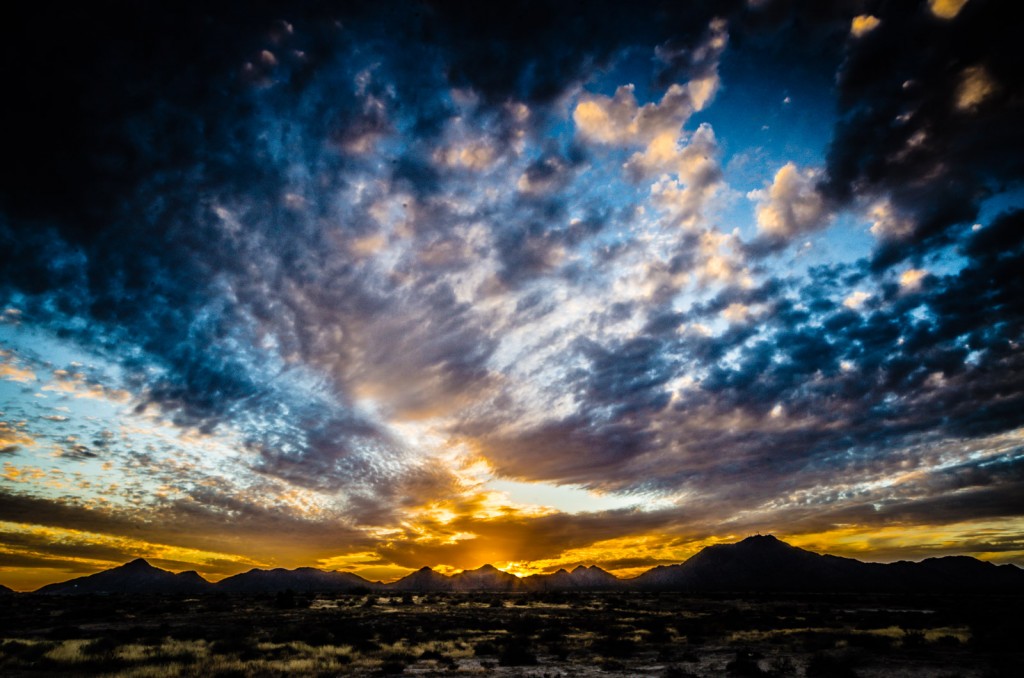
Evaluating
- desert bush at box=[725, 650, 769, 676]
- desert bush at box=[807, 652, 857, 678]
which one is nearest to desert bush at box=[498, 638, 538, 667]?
desert bush at box=[725, 650, 769, 676]

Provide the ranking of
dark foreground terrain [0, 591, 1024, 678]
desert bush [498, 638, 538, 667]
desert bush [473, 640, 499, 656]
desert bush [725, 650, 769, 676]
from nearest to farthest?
desert bush [725, 650, 769, 676]
dark foreground terrain [0, 591, 1024, 678]
desert bush [498, 638, 538, 667]
desert bush [473, 640, 499, 656]

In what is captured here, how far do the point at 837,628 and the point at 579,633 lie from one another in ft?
67.1

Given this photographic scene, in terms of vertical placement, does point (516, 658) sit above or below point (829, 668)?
above

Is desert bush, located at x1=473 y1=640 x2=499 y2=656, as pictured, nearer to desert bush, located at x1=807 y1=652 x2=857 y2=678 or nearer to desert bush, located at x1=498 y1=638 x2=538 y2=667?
desert bush, located at x1=498 y1=638 x2=538 y2=667

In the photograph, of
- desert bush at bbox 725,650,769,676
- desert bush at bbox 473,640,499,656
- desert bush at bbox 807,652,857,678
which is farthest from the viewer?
desert bush at bbox 473,640,499,656

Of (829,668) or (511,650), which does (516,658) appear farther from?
(829,668)

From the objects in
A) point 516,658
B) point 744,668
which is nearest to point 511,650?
point 516,658

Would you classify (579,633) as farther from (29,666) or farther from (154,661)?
(29,666)

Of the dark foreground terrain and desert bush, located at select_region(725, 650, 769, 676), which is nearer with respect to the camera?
desert bush, located at select_region(725, 650, 769, 676)

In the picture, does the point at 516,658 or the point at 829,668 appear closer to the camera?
the point at 829,668

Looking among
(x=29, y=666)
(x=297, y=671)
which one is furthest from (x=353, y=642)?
(x=29, y=666)

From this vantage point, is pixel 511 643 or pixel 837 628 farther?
pixel 837 628

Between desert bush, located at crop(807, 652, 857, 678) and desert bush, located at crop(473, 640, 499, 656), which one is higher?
desert bush, located at crop(807, 652, 857, 678)

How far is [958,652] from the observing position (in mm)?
22594
